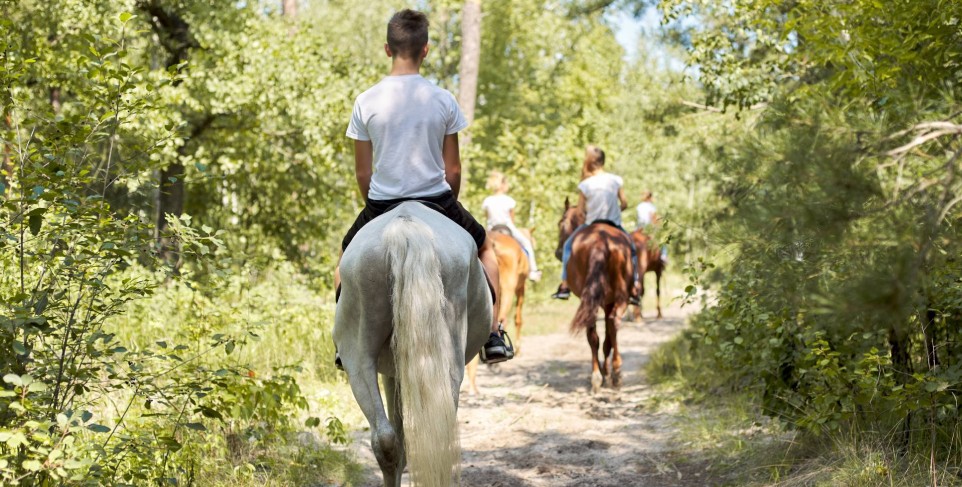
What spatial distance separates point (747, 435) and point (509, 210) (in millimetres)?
6152

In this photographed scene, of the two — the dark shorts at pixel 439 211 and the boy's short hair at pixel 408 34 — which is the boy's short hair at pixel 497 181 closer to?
the dark shorts at pixel 439 211

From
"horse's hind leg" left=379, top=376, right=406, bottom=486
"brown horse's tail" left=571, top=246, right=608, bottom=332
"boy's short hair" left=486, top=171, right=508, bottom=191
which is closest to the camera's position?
"horse's hind leg" left=379, top=376, right=406, bottom=486

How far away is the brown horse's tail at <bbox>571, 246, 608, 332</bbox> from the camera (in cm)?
961

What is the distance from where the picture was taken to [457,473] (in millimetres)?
4258

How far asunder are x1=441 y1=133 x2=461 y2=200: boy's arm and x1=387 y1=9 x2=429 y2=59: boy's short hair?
46 cm

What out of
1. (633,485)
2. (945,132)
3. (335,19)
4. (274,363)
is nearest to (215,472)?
(633,485)

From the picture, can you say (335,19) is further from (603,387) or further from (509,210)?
(603,387)

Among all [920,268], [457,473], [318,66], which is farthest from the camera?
[318,66]

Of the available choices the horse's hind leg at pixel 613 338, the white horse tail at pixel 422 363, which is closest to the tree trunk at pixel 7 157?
the white horse tail at pixel 422 363

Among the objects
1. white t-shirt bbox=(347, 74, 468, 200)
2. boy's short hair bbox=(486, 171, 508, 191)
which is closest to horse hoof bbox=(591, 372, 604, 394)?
boy's short hair bbox=(486, 171, 508, 191)

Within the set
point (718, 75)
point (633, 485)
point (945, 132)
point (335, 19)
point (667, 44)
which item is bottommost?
point (633, 485)

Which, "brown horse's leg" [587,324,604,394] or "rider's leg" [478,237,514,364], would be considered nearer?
"rider's leg" [478,237,514,364]

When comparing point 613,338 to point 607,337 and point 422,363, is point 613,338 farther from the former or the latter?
point 422,363

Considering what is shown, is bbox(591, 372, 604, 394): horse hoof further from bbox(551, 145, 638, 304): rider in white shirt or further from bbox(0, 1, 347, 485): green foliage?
bbox(0, 1, 347, 485): green foliage
